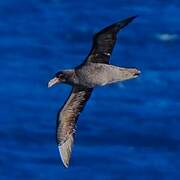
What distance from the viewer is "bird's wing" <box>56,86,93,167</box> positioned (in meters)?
17.2

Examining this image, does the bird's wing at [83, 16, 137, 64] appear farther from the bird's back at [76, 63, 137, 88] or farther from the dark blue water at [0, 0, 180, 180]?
the dark blue water at [0, 0, 180, 180]

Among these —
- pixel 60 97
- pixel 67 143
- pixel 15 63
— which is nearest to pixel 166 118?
pixel 60 97

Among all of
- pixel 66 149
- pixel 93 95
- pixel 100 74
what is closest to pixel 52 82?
pixel 100 74

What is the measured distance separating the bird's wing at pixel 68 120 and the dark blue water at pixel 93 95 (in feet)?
95.8

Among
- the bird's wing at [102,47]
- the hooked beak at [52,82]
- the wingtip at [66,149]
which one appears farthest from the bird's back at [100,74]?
the wingtip at [66,149]

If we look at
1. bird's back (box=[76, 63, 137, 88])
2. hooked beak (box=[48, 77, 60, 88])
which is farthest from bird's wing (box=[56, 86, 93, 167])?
bird's back (box=[76, 63, 137, 88])

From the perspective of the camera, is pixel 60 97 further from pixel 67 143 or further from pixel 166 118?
pixel 67 143

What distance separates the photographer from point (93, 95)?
5422 cm

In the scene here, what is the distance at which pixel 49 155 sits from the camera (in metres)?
48.7

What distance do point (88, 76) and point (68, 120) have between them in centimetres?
177

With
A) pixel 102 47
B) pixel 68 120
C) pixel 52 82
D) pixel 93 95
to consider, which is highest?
pixel 102 47

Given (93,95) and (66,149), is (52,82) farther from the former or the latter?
(93,95)

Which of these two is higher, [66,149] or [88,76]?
[88,76]

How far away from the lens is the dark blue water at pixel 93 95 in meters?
48.2
